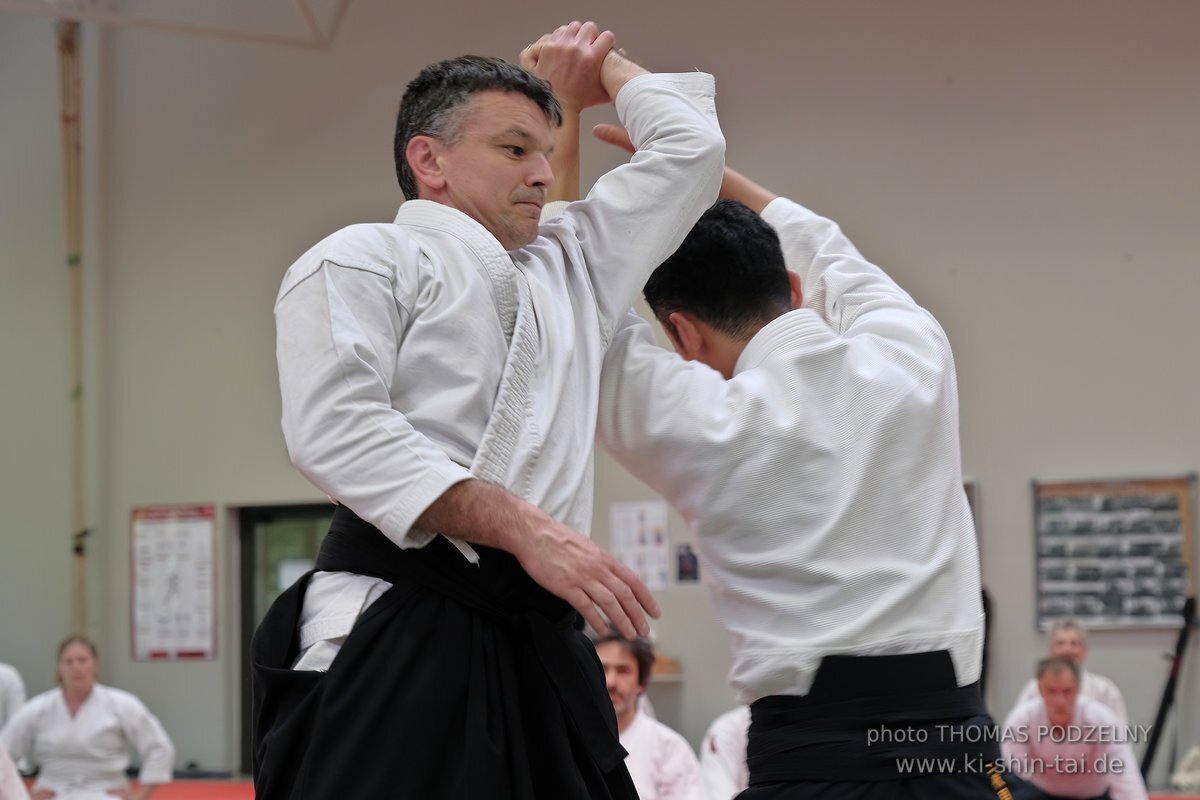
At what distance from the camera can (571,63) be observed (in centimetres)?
222

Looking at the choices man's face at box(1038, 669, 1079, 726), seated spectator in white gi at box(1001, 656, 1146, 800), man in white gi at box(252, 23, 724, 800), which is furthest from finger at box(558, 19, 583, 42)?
man's face at box(1038, 669, 1079, 726)

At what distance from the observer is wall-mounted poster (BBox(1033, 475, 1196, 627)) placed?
7.53 m

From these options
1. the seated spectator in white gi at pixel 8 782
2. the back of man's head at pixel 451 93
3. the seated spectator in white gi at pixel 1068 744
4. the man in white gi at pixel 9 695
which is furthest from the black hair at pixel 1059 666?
the man in white gi at pixel 9 695

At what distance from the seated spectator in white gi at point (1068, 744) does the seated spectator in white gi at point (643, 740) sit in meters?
1.38

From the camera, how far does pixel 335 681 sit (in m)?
1.61

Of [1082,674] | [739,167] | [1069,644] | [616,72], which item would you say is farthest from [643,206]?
[739,167]

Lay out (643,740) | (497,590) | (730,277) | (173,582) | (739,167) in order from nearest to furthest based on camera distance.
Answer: (497,590) < (730,277) < (643,740) < (739,167) < (173,582)

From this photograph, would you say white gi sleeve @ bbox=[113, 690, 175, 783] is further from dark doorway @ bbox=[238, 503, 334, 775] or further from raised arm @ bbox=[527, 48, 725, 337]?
raised arm @ bbox=[527, 48, 725, 337]

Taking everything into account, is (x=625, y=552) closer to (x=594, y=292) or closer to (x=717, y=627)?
(x=717, y=627)

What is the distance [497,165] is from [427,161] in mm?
106

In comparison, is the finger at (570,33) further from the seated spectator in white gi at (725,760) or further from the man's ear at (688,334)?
the seated spectator in white gi at (725,760)

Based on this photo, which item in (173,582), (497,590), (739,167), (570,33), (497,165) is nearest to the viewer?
(497,590)

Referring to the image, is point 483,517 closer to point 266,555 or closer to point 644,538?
point 644,538

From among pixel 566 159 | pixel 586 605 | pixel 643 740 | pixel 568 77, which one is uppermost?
pixel 568 77
